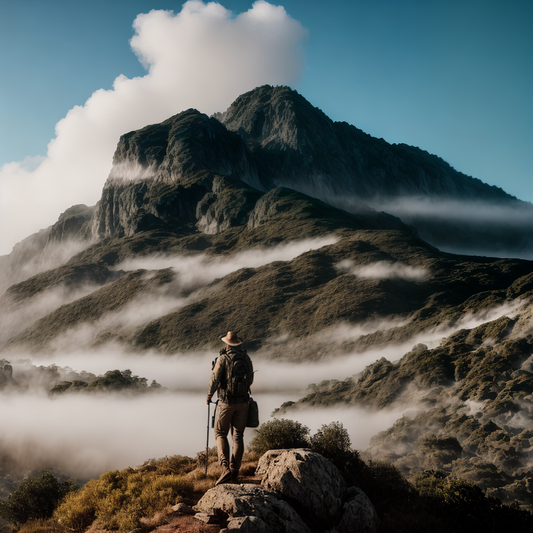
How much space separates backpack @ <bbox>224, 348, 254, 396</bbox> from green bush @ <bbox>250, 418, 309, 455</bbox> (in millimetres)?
3054

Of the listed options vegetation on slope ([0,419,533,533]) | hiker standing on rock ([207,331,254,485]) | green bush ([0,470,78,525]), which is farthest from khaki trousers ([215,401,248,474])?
green bush ([0,470,78,525])

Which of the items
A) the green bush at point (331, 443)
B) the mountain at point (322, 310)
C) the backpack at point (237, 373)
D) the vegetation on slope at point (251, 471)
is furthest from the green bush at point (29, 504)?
the mountain at point (322, 310)

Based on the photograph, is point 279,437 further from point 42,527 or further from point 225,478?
point 42,527

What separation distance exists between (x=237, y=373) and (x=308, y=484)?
2902 mm

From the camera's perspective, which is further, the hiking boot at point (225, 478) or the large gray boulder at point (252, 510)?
the hiking boot at point (225, 478)

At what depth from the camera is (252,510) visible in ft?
27.7

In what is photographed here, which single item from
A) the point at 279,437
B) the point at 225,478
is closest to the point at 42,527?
the point at 225,478

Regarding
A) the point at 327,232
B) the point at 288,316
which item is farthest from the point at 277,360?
the point at 327,232

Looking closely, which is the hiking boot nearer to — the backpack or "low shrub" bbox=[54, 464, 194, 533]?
"low shrub" bbox=[54, 464, 194, 533]

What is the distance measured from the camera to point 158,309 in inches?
4931

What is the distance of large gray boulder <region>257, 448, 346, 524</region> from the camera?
9.25 meters

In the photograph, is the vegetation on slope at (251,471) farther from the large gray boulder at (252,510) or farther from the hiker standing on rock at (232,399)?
the large gray boulder at (252,510)

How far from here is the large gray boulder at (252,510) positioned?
26.5 ft

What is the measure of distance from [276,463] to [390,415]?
4052 cm
